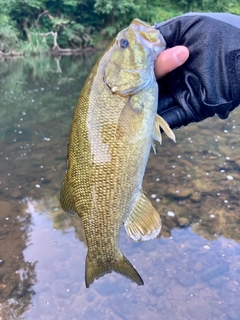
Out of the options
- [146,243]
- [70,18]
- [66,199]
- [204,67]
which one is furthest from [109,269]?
[70,18]

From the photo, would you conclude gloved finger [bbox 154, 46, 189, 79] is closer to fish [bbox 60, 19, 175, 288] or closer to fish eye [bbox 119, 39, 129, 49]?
fish [bbox 60, 19, 175, 288]

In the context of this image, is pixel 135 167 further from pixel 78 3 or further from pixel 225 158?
pixel 78 3

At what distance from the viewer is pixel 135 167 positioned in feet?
6.56

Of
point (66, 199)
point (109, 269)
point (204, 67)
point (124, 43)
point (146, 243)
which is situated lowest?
point (146, 243)

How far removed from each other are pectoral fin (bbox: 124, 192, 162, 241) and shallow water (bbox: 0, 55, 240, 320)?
84.4 inches

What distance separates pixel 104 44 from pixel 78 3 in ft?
11.6

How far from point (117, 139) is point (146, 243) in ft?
10.4

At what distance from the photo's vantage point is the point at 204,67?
2.35 m

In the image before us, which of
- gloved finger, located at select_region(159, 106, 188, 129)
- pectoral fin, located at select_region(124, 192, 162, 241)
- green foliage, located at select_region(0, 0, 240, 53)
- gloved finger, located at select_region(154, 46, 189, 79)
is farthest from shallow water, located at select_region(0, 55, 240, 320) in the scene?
green foliage, located at select_region(0, 0, 240, 53)

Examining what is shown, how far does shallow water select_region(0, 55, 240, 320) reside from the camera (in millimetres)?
4051

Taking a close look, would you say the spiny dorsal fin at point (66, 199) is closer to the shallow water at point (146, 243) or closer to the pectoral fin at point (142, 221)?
the pectoral fin at point (142, 221)

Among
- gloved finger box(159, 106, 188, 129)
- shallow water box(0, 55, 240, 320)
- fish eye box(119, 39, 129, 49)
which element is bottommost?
shallow water box(0, 55, 240, 320)

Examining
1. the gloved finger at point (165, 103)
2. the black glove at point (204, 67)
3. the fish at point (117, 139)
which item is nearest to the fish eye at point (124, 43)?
the fish at point (117, 139)

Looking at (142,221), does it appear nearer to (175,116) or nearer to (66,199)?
(66,199)
